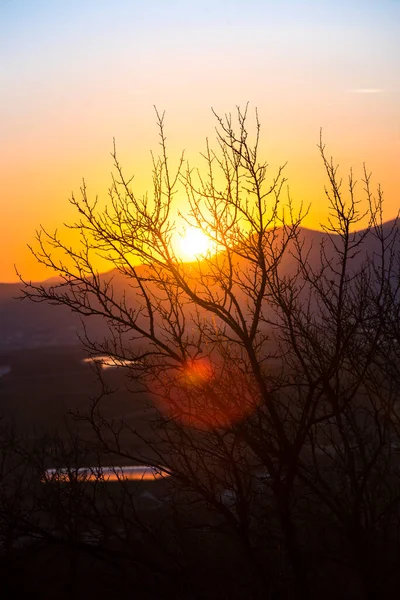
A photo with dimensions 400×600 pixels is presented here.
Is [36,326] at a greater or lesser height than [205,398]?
greater

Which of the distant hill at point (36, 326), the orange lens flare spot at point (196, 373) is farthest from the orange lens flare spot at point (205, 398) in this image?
the distant hill at point (36, 326)

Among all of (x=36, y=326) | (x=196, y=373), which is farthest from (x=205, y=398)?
(x=36, y=326)

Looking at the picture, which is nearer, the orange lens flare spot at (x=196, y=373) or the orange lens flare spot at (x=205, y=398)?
the orange lens flare spot at (x=205, y=398)

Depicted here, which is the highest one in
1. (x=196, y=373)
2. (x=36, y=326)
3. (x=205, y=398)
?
(x=36, y=326)

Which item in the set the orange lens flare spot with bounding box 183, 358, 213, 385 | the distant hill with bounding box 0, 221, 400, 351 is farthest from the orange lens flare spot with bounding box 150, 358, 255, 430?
the distant hill with bounding box 0, 221, 400, 351

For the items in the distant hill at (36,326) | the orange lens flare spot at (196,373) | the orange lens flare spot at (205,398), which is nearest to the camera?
the orange lens flare spot at (205,398)

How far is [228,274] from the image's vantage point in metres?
8.75

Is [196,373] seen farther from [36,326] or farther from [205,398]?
[36,326]

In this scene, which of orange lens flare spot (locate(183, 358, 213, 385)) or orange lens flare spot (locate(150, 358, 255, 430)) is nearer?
orange lens flare spot (locate(150, 358, 255, 430))

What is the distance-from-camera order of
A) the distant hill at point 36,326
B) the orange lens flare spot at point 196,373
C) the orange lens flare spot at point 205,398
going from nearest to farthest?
the orange lens flare spot at point 205,398 < the orange lens flare spot at point 196,373 < the distant hill at point 36,326

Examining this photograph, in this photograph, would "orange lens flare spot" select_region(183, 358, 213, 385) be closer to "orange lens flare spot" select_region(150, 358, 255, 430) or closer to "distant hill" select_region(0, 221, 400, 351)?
"orange lens flare spot" select_region(150, 358, 255, 430)

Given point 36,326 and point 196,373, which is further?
point 36,326

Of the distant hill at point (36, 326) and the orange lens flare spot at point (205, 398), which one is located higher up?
the distant hill at point (36, 326)

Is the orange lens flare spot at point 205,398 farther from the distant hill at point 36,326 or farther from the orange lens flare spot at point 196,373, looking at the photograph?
the distant hill at point 36,326
